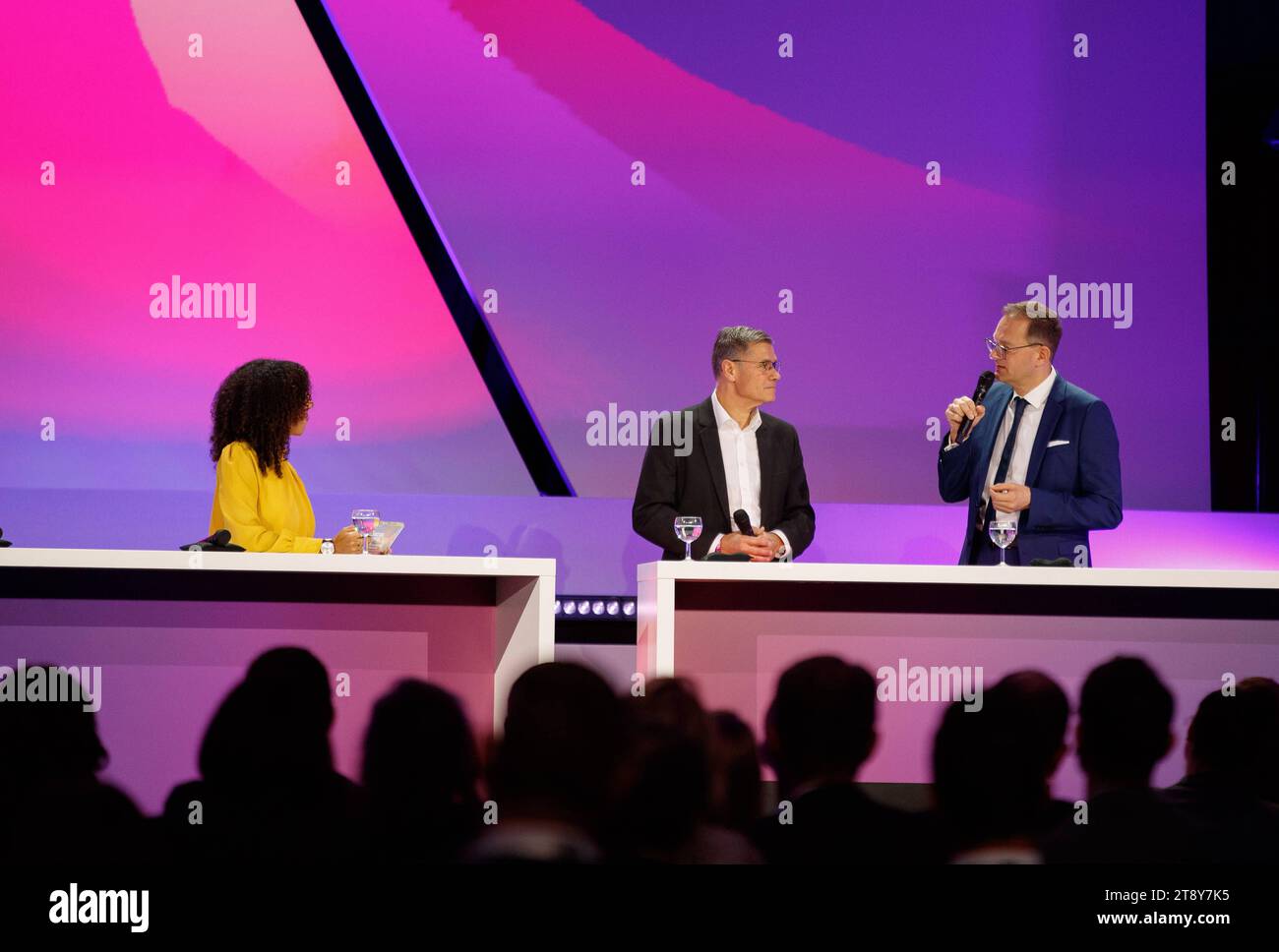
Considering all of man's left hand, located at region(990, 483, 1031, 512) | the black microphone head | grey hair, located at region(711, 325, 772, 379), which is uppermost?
grey hair, located at region(711, 325, 772, 379)

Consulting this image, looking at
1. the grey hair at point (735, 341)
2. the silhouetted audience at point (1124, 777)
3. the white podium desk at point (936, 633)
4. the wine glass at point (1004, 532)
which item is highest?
the grey hair at point (735, 341)

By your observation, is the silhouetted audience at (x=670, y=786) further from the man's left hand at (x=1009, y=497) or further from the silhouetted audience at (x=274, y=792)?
the man's left hand at (x=1009, y=497)

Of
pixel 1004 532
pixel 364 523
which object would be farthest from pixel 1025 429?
pixel 364 523

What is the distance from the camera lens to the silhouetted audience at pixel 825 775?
9.50ft

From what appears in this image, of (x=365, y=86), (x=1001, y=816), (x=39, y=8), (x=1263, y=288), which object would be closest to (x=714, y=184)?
(x=365, y=86)

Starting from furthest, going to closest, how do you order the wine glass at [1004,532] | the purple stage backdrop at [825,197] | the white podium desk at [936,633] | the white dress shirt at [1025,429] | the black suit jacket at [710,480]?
the purple stage backdrop at [825,197], the black suit jacket at [710,480], the white dress shirt at [1025,429], the wine glass at [1004,532], the white podium desk at [936,633]

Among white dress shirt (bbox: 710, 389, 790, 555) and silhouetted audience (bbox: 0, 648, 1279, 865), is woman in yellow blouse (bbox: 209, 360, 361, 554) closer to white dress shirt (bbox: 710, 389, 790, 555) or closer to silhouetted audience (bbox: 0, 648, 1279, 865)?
silhouetted audience (bbox: 0, 648, 1279, 865)

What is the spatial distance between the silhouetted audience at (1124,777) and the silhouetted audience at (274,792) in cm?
155

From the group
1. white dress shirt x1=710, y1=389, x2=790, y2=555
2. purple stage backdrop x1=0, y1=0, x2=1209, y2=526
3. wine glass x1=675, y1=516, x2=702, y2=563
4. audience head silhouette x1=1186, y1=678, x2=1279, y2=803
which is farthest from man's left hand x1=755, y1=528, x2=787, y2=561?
purple stage backdrop x1=0, y1=0, x2=1209, y2=526

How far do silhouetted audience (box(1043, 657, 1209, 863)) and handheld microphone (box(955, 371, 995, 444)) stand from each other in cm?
84

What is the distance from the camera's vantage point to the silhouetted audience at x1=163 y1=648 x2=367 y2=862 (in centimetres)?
281

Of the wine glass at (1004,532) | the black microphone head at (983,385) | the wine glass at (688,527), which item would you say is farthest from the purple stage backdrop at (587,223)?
the wine glass at (1004,532)

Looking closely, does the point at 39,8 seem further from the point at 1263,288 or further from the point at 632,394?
the point at 1263,288

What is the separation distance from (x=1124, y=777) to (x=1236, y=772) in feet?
0.83
